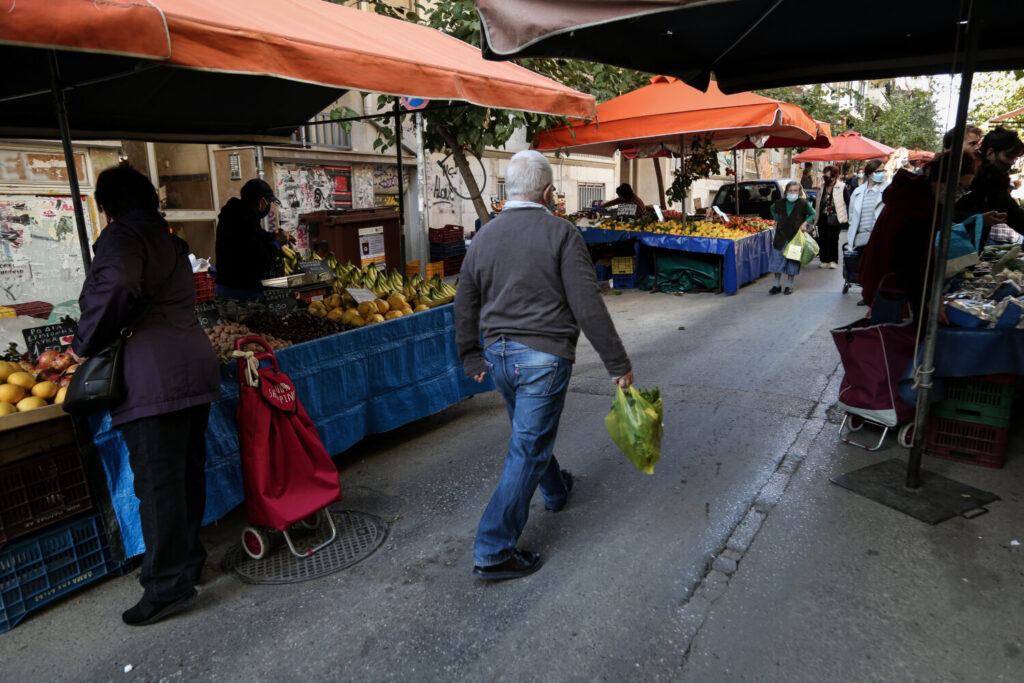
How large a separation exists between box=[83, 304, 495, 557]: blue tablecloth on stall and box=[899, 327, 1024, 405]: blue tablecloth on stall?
3386mm

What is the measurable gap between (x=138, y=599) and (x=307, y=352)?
1.67 metres

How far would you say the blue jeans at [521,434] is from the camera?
10.2ft

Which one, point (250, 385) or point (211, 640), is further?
point (250, 385)

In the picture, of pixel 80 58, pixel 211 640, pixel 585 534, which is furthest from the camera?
pixel 80 58

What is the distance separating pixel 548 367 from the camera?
3.09 m

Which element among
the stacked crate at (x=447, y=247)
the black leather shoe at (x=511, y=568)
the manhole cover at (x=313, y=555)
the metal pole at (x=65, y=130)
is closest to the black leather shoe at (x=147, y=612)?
the manhole cover at (x=313, y=555)

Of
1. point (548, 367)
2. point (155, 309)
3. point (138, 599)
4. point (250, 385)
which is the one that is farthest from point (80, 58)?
point (548, 367)

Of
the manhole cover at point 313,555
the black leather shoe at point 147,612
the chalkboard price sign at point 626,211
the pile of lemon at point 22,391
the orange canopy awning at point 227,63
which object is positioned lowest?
the manhole cover at point 313,555

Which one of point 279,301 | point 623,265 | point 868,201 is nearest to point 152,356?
point 279,301

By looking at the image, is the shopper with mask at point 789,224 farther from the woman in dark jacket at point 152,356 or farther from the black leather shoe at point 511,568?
the woman in dark jacket at point 152,356

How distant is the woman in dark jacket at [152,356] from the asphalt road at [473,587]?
321mm

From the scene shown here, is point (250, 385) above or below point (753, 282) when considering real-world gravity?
above

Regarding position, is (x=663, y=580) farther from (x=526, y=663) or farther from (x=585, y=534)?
(x=526, y=663)

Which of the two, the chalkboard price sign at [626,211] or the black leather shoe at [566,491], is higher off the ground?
the chalkboard price sign at [626,211]
